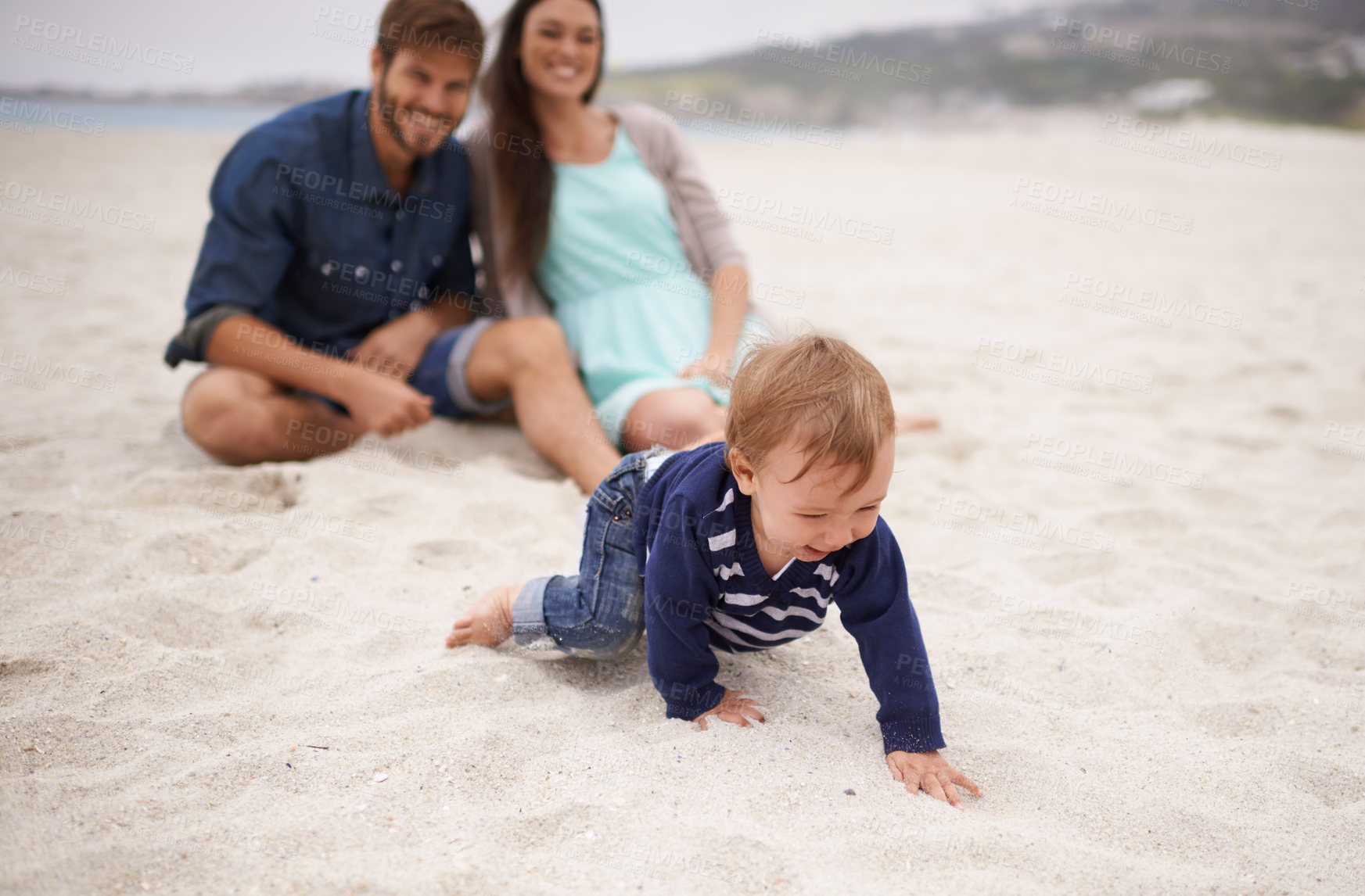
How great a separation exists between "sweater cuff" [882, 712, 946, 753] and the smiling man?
1.23 m

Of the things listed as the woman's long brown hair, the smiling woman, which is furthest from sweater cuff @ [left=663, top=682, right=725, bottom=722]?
the woman's long brown hair

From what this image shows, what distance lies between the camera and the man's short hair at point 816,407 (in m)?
1.34

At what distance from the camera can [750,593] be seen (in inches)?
62.9

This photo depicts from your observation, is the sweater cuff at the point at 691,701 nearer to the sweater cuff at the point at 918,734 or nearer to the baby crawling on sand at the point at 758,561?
the baby crawling on sand at the point at 758,561

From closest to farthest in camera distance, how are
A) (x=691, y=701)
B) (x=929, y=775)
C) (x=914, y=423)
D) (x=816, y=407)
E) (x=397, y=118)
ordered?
1. (x=816, y=407)
2. (x=929, y=775)
3. (x=691, y=701)
4. (x=397, y=118)
5. (x=914, y=423)

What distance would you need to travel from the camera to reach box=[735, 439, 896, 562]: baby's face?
1.37 metres

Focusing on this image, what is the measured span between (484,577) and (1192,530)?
6.44 ft

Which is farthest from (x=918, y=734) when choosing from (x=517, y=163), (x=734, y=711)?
(x=517, y=163)

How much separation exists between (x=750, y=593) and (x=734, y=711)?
247 mm

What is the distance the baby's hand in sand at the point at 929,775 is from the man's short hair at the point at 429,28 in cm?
221

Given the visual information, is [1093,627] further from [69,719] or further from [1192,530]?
[69,719]

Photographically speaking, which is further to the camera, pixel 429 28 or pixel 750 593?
pixel 429 28

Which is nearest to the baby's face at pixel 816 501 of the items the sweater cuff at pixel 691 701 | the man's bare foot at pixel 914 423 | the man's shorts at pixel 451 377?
the sweater cuff at pixel 691 701

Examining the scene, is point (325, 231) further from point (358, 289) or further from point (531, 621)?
point (531, 621)
